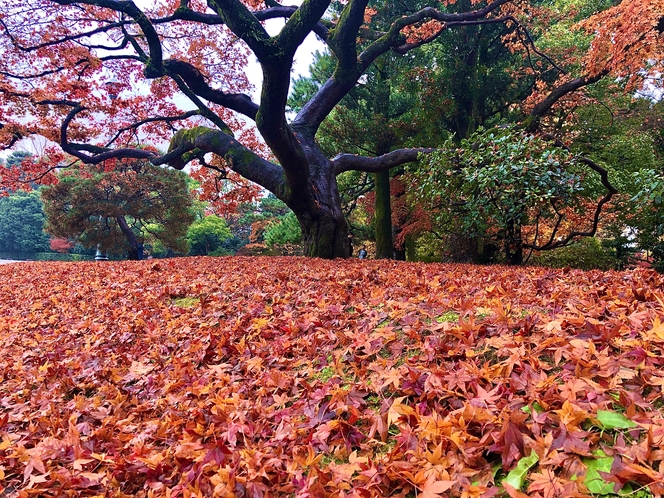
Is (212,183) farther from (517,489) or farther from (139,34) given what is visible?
(517,489)

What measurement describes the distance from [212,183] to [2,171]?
5402 mm

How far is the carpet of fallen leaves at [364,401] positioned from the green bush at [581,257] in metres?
7.61

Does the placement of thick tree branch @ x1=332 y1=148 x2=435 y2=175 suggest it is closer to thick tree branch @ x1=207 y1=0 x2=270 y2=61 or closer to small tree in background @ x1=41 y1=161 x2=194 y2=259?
thick tree branch @ x1=207 y1=0 x2=270 y2=61

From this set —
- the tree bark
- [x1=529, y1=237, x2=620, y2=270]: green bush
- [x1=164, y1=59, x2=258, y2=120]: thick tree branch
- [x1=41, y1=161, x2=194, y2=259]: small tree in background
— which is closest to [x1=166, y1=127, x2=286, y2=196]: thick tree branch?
[x1=164, y1=59, x2=258, y2=120]: thick tree branch

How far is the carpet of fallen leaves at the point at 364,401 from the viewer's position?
906 millimetres

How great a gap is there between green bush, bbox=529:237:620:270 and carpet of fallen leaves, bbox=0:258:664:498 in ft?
25.0

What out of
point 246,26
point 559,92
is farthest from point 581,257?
point 246,26

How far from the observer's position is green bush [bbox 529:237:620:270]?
360 inches

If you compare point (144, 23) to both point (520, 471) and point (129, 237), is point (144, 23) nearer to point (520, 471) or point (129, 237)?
point (520, 471)

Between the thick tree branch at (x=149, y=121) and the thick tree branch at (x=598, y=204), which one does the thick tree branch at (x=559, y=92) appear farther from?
the thick tree branch at (x=149, y=121)

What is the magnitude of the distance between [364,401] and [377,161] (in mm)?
6464

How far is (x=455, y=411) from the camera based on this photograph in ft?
3.49

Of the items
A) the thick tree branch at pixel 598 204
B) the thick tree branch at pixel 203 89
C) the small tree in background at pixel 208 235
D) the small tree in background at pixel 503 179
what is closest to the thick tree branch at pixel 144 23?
the thick tree branch at pixel 203 89

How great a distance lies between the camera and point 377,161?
288 inches
